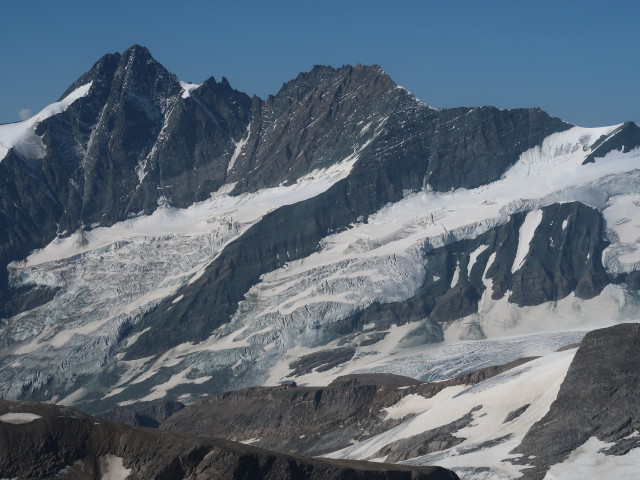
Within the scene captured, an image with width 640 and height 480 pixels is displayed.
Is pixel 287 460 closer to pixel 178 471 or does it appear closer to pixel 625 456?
pixel 178 471

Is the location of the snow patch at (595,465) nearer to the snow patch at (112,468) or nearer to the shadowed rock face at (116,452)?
the shadowed rock face at (116,452)

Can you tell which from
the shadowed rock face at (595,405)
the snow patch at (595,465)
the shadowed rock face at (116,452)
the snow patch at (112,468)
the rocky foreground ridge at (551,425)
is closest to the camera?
the shadowed rock face at (116,452)

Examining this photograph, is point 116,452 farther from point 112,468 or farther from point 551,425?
point 551,425

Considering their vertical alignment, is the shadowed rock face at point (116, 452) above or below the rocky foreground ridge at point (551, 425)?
above

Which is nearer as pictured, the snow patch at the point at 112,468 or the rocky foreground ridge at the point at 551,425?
the snow patch at the point at 112,468

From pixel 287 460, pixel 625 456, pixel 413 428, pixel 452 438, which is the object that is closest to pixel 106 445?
pixel 287 460

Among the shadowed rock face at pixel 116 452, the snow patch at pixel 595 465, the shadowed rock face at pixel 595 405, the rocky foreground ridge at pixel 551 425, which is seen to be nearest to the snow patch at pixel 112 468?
the shadowed rock face at pixel 116 452

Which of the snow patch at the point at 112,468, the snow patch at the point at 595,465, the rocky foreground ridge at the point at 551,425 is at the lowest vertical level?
the snow patch at the point at 595,465
